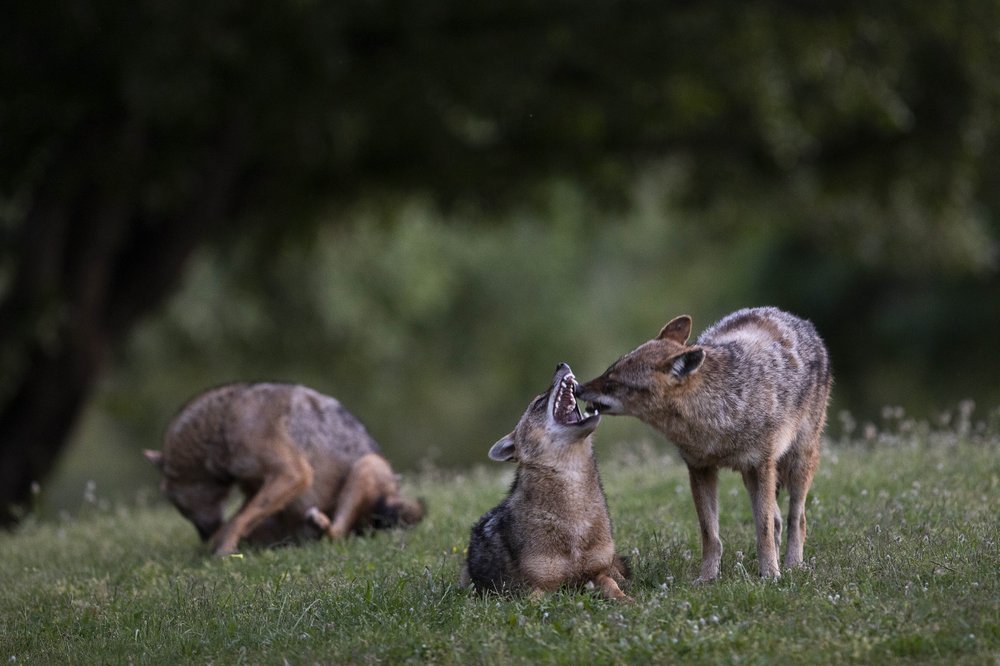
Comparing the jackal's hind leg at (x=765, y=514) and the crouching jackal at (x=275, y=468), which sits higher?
the crouching jackal at (x=275, y=468)

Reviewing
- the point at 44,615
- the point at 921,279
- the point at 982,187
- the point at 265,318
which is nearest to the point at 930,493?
the point at 44,615

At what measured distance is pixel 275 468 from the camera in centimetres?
1098

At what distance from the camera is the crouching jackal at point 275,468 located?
35.9 feet

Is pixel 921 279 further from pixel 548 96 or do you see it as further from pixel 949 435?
pixel 949 435

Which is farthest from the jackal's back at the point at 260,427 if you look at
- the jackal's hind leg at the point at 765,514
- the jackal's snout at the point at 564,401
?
the jackal's hind leg at the point at 765,514

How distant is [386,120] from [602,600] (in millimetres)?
11646

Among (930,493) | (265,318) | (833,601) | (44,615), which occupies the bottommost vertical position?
(833,601)

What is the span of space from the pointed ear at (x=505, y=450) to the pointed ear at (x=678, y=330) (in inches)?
48.8

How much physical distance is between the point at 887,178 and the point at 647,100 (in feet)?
15.8

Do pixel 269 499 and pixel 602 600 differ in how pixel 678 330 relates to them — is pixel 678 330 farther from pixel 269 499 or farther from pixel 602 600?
pixel 269 499

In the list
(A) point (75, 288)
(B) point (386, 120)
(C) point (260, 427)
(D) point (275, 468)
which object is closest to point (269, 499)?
(D) point (275, 468)

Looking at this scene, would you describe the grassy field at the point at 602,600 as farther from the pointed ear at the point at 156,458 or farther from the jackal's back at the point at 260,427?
the jackal's back at the point at 260,427

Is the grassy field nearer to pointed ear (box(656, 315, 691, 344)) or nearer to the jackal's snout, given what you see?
the jackal's snout

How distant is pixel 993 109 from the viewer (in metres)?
19.5
